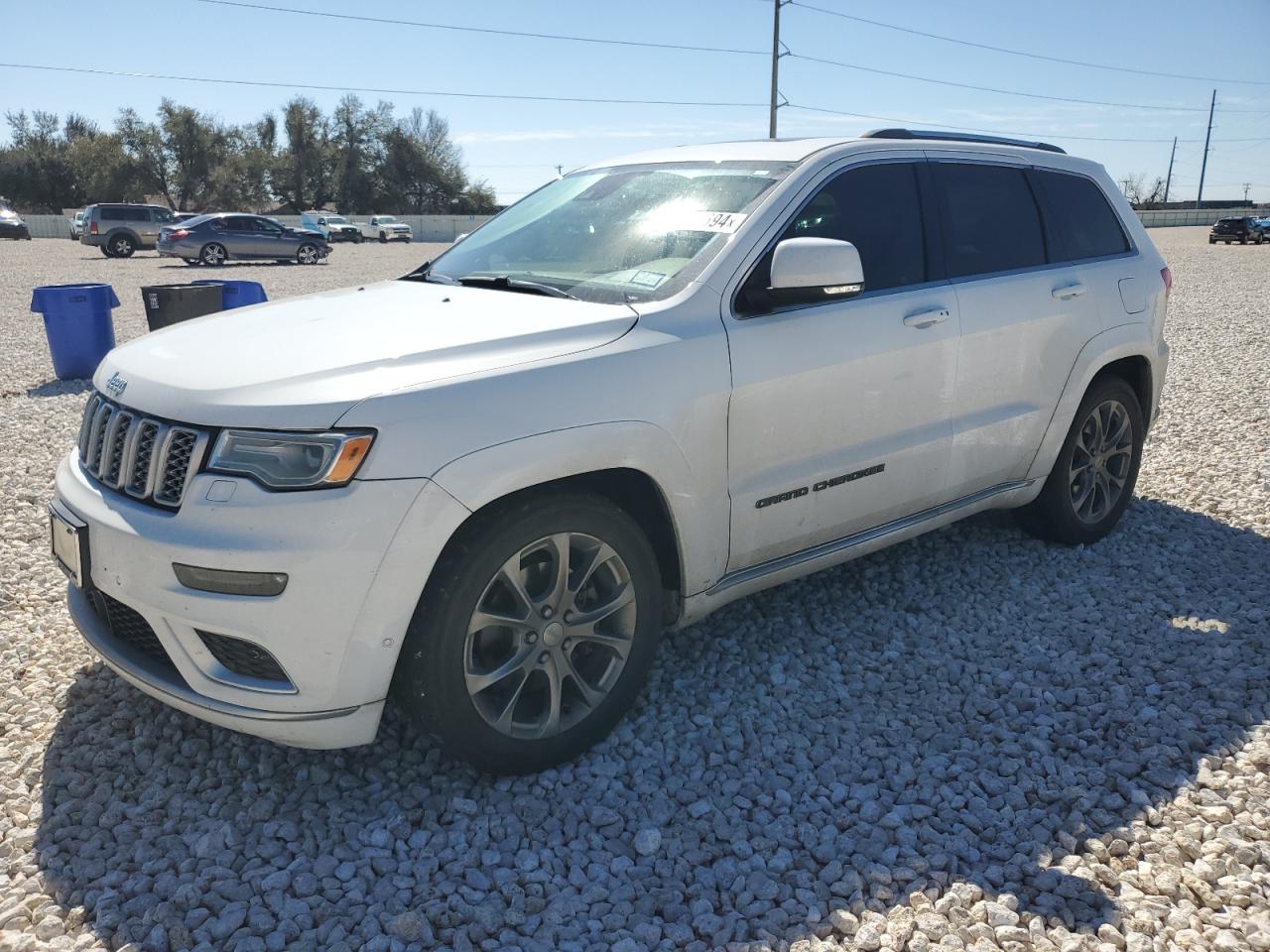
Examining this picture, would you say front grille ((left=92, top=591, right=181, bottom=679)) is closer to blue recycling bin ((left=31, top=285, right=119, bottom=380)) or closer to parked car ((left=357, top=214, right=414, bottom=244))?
blue recycling bin ((left=31, top=285, right=119, bottom=380))

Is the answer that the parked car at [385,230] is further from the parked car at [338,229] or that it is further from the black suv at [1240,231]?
the black suv at [1240,231]

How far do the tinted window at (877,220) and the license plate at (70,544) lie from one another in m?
2.45

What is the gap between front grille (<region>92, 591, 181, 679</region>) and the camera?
9.17ft

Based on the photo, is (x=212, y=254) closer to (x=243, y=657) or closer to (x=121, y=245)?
(x=121, y=245)

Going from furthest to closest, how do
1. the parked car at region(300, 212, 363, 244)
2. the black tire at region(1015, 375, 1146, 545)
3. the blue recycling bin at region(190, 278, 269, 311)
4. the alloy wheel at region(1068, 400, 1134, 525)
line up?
the parked car at region(300, 212, 363, 244) < the blue recycling bin at region(190, 278, 269, 311) < the alloy wheel at region(1068, 400, 1134, 525) < the black tire at region(1015, 375, 1146, 545)

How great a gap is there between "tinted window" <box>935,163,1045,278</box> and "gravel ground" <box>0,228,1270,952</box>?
4.80 feet

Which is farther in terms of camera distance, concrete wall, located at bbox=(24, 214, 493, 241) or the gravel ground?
concrete wall, located at bbox=(24, 214, 493, 241)

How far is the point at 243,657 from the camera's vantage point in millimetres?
2623

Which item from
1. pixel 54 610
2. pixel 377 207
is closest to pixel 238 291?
pixel 54 610

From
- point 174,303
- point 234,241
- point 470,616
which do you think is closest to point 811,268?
point 470,616

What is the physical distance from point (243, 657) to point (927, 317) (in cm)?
269

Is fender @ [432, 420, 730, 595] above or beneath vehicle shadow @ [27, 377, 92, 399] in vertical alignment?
above

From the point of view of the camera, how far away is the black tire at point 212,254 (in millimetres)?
26625

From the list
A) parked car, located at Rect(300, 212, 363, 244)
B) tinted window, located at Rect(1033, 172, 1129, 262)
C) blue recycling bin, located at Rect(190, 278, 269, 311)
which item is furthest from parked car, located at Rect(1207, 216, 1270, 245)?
tinted window, located at Rect(1033, 172, 1129, 262)
